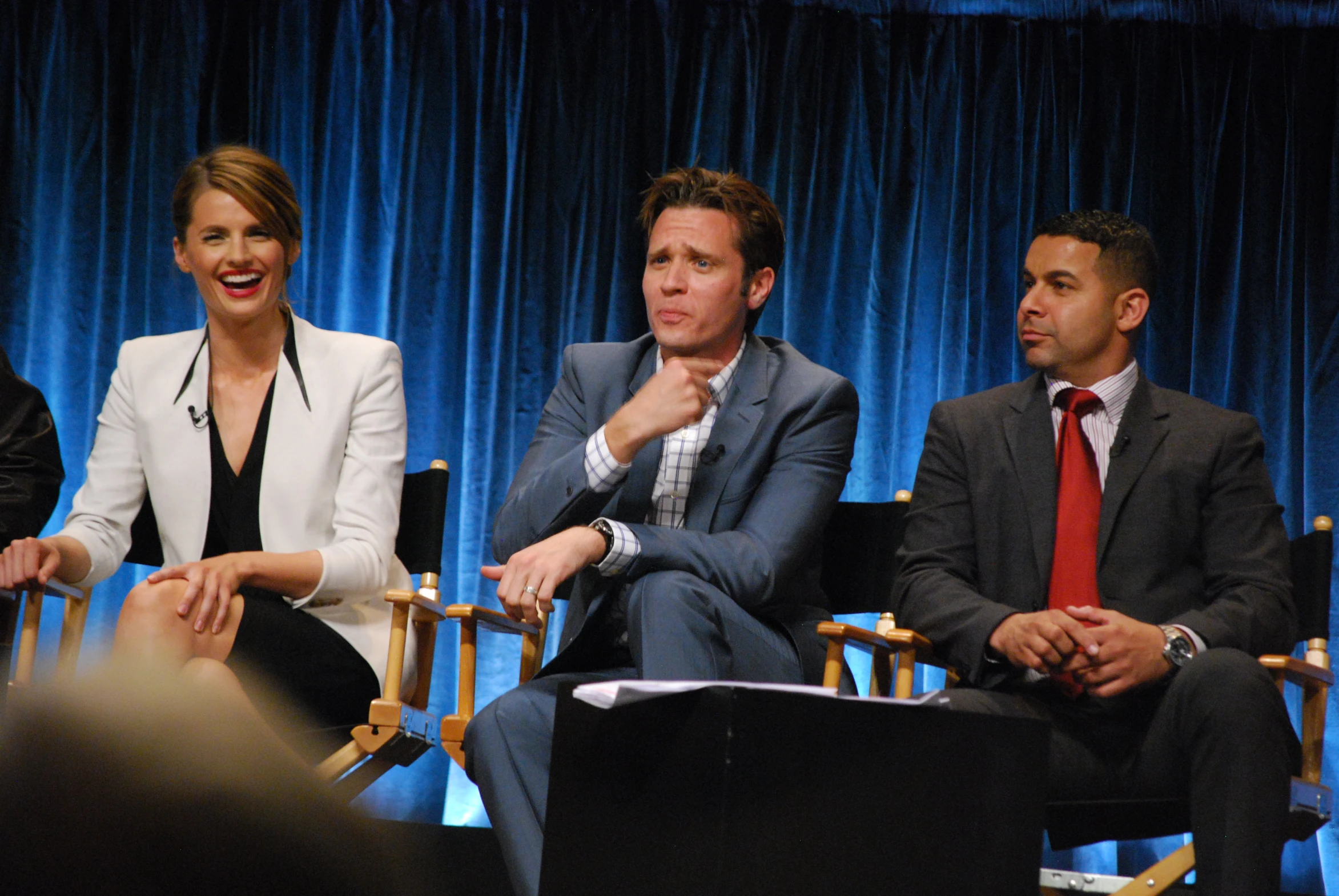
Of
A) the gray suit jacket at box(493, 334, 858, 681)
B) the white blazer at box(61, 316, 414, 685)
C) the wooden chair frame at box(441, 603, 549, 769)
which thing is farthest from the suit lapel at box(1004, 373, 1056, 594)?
the white blazer at box(61, 316, 414, 685)

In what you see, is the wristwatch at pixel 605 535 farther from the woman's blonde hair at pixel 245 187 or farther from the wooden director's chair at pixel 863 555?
the woman's blonde hair at pixel 245 187

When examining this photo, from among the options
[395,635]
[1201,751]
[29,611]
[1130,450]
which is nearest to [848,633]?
[1201,751]

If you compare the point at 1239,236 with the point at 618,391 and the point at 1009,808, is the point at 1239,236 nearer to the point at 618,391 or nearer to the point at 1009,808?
the point at 618,391

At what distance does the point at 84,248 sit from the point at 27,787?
379 centimetres

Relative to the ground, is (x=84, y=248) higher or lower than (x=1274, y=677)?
higher

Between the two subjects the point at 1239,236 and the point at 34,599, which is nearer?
the point at 34,599

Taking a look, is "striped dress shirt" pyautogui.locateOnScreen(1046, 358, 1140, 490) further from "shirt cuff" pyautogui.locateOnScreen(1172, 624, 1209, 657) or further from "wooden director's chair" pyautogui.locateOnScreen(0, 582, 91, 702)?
"wooden director's chair" pyautogui.locateOnScreen(0, 582, 91, 702)

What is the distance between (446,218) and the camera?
386 centimetres

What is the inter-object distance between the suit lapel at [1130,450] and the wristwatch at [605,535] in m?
0.90

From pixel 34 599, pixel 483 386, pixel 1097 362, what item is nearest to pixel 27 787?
pixel 34 599

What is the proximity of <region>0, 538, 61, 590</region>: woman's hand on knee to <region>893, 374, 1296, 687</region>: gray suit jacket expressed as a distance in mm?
1525

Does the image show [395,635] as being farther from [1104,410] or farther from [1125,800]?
[1104,410]

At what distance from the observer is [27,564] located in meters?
2.36

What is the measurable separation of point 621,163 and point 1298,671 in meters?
2.28
